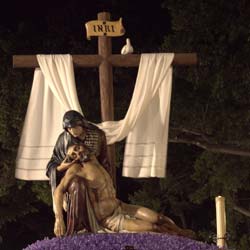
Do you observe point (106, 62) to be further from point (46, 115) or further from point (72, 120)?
point (72, 120)

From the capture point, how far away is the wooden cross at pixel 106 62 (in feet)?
18.4

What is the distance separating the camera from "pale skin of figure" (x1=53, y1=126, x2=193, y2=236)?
16.2 feet

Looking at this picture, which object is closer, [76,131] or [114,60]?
[76,131]

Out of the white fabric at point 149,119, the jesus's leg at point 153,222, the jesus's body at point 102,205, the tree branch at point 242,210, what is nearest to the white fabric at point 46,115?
the white fabric at point 149,119

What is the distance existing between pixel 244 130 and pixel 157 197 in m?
2.34

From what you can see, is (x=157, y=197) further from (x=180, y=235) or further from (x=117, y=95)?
(x=180, y=235)

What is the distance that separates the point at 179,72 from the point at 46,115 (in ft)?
7.78

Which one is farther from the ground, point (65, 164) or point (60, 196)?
point (65, 164)

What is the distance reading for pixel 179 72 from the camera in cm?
787

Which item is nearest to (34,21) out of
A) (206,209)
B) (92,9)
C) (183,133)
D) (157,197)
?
(92,9)

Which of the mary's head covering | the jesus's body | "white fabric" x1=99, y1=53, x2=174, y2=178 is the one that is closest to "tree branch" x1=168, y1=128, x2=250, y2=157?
"white fabric" x1=99, y1=53, x2=174, y2=178

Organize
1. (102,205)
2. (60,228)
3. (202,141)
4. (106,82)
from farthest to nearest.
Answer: (202,141)
(106,82)
(102,205)
(60,228)

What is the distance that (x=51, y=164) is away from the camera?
5.15 m

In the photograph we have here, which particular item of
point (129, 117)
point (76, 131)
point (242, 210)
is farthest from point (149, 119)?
point (242, 210)
